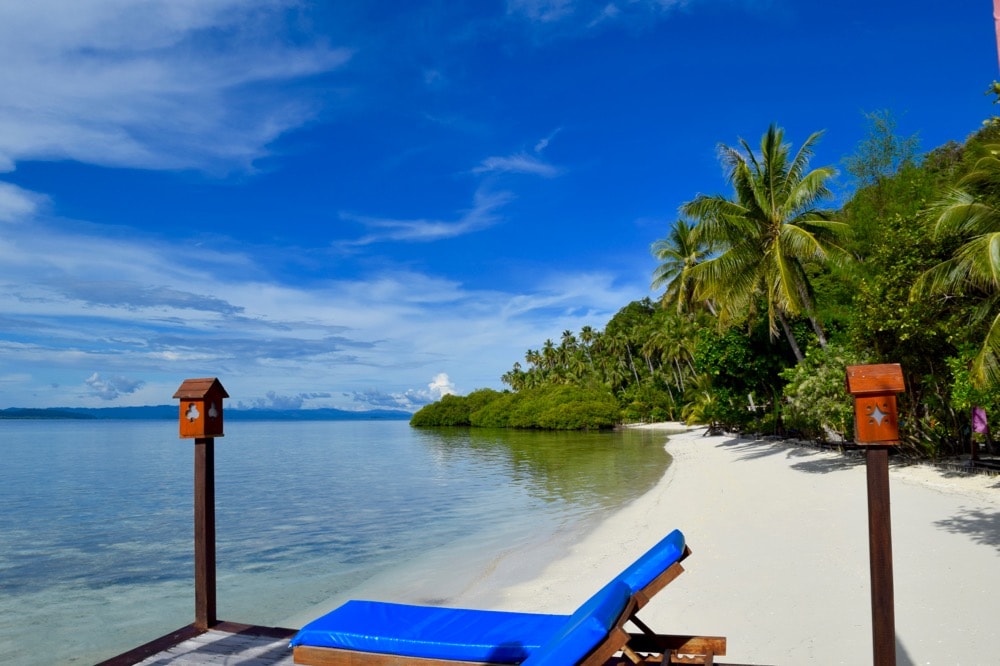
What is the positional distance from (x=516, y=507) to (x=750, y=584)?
9462 millimetres

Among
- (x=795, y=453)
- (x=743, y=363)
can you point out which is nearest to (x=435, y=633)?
(x=795, y=453)

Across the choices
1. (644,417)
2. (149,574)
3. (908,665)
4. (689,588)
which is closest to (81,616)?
(149,574)

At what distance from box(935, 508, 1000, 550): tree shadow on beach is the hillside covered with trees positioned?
1851 millimetres

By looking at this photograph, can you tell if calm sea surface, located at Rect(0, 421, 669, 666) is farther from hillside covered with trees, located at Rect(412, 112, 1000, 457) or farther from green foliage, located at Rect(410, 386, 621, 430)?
green foliage, located at Rect(410, 386, 621, 430)

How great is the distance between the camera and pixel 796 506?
11.4m

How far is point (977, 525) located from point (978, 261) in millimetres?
3694

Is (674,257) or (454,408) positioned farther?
(454,408)

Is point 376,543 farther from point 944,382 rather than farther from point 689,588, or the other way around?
point 944,382

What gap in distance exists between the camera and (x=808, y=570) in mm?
7062

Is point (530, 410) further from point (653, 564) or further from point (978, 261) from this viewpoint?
point (653, 564)

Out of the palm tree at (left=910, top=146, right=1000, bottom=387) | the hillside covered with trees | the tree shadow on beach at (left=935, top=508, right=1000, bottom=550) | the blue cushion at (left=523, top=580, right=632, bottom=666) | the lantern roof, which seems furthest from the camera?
the hillside covered with trees

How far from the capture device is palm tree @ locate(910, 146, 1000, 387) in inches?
355

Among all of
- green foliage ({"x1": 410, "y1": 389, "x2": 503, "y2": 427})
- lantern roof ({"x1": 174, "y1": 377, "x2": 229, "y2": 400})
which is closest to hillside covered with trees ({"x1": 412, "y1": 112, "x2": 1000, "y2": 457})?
lantern roof ({"x1": 174, "y1": 377, "x2": 229, "y2": 400})

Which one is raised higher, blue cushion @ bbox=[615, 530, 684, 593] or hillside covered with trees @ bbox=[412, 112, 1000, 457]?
hillside covered with trees @ bbox=[412, 112, 1000, 457]
